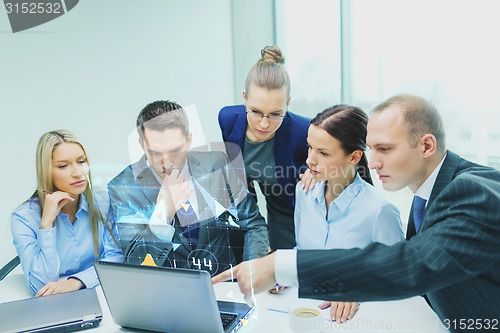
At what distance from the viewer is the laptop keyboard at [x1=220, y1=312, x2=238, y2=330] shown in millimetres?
1164

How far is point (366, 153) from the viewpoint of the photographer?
5.35 ft

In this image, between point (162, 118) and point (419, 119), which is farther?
point (162, 118)

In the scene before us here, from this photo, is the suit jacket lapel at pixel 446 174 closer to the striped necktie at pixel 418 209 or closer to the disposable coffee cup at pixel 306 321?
the striped necktie at pixel 418 209

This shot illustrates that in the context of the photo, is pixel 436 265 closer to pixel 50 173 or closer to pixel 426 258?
pixel 426 258

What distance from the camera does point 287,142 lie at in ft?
6.44

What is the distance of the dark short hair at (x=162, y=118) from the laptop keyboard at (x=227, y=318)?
0.85 metres

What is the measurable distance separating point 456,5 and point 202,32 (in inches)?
61.6

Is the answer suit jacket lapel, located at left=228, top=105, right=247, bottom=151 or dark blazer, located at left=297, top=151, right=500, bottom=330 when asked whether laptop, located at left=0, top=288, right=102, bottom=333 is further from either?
suit jacket lapel, located at left=228, top=105, right=247, bottom=151

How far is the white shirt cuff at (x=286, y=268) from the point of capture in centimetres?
96

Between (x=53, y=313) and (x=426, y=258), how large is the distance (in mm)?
1067

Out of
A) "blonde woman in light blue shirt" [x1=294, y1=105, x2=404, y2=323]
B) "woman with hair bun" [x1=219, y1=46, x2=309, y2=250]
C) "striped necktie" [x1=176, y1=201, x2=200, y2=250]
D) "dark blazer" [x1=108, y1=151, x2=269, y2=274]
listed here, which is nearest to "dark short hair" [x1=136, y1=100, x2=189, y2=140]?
"dark blazer" [x1=108, y1=151, x2=269, y2=274]

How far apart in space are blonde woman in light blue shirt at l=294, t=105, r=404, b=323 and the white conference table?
306 millimetres

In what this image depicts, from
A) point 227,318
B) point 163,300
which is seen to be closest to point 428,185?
point 227,318

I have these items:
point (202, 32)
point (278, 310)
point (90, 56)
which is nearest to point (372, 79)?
point (202, 32)
